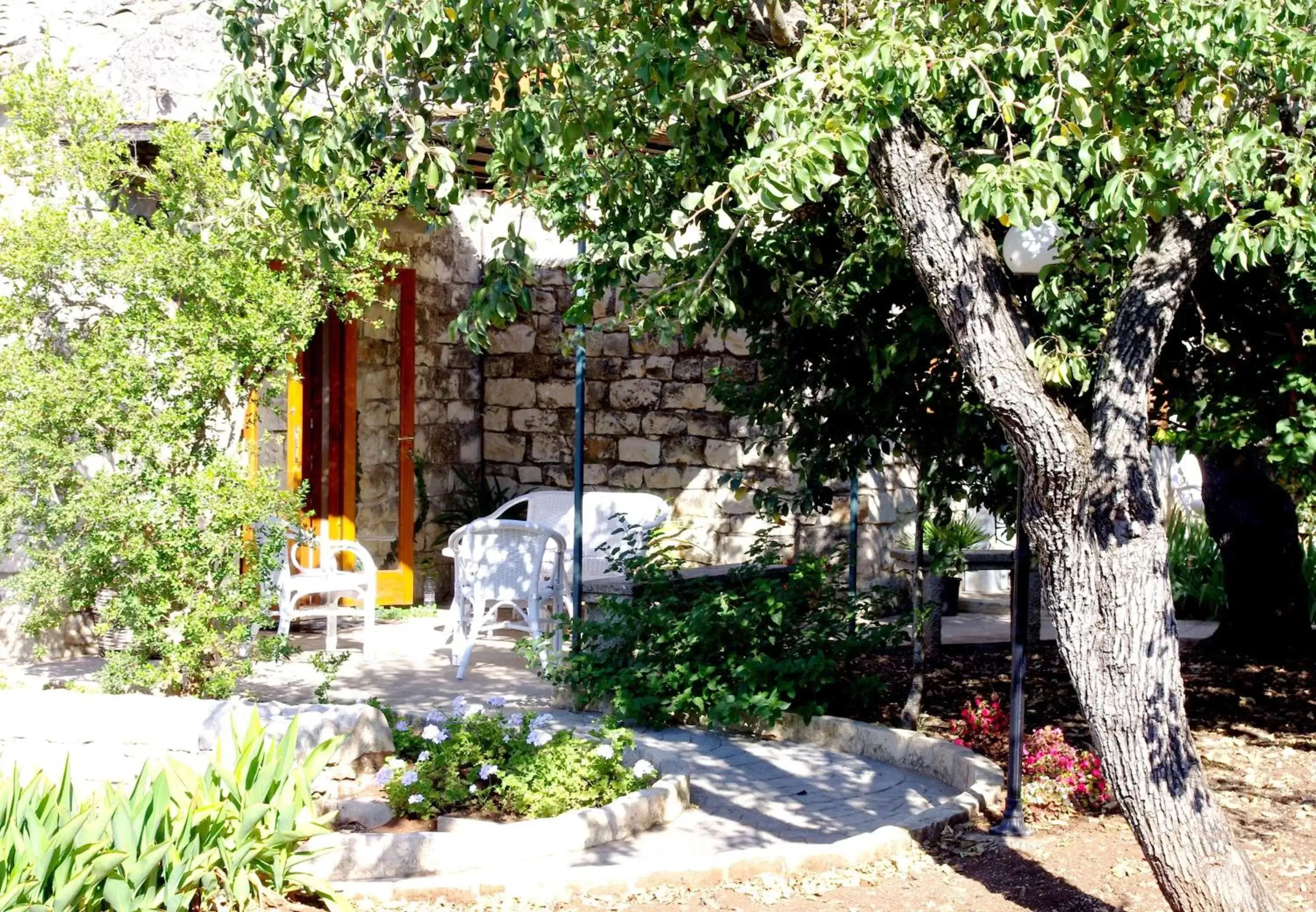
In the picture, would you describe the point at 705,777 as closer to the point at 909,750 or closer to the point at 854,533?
the point at 909,750

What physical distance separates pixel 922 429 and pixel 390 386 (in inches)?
191

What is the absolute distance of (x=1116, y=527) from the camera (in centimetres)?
390

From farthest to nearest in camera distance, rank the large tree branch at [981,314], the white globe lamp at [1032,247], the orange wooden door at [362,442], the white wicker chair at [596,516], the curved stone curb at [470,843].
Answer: the orange wooden door at [362,442] < the white wicker chair at [596,516] < the white globe lamp at [1032,247] < the curved stone curb at [470,843] < the large tree branch at [981,314]

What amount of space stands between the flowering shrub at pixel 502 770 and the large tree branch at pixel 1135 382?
219 centimetres

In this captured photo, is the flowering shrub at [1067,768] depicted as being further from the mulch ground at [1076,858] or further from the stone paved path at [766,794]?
the stone paved path at [766,794]

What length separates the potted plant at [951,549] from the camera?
7500mm

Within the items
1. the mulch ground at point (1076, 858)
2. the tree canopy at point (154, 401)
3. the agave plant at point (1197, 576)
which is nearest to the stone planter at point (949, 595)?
the agave plant at point (1197, 576)

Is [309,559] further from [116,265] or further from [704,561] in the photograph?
[116,265]

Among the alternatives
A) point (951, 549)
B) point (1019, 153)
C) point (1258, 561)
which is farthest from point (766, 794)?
point (1258, 561)

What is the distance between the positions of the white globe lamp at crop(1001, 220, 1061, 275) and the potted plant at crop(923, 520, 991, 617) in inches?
91.7

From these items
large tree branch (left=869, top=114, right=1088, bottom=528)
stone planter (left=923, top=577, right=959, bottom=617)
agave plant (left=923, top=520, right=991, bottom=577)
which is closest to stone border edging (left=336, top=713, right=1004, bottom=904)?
agave plant (left=923, top=520, right=991, bottom=577)

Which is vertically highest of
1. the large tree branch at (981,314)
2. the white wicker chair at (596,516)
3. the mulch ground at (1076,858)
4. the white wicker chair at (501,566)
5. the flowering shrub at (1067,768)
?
the large tree branch at (981,314)

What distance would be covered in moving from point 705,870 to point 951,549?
300 centimetres

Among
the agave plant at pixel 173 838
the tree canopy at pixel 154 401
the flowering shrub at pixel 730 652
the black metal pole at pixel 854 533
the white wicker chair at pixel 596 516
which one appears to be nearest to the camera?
the agave plant at pixel 173 838
